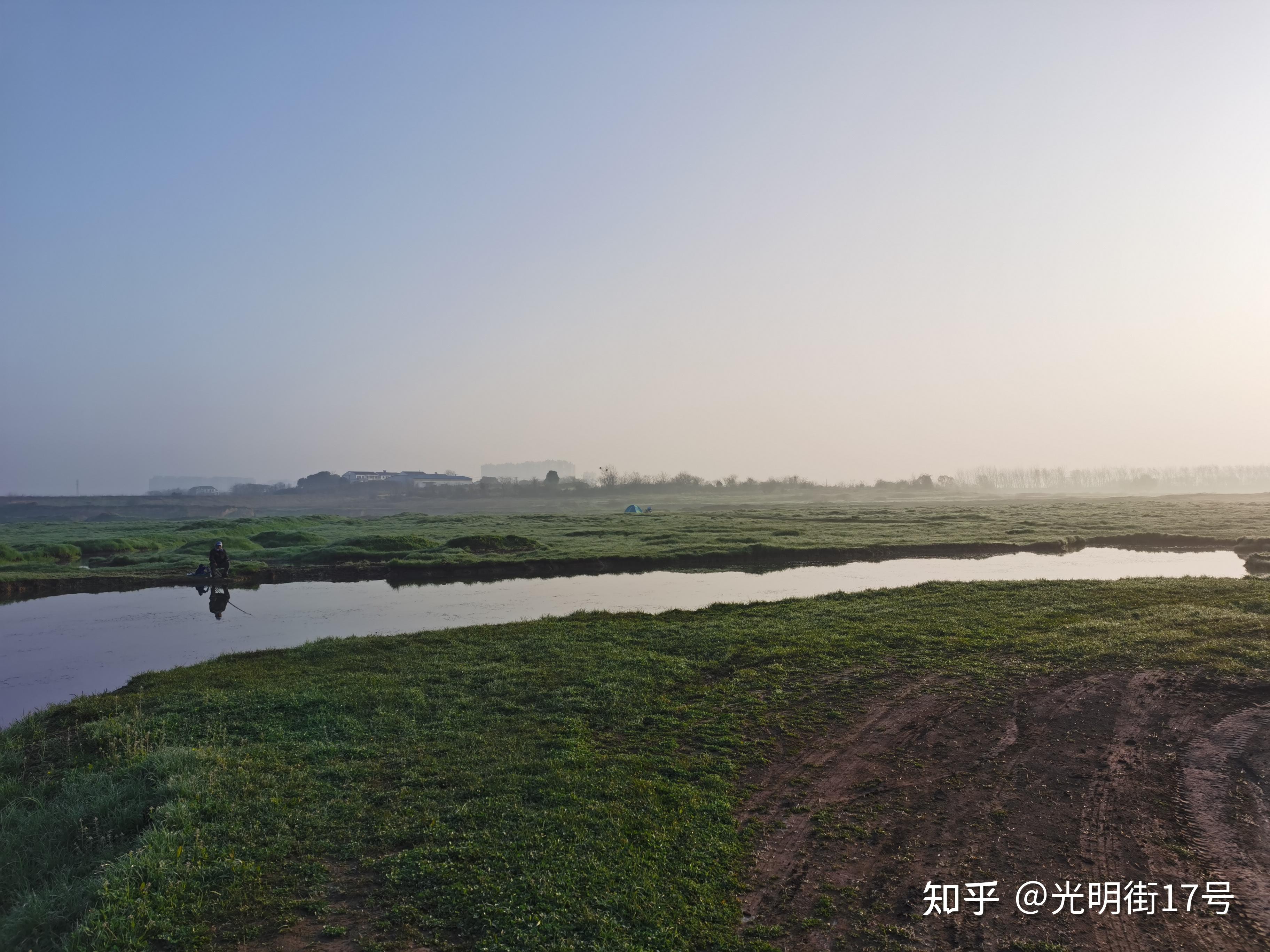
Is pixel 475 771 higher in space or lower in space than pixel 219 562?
lower

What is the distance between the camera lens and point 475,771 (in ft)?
33.1

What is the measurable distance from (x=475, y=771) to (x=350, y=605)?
20.6 metres

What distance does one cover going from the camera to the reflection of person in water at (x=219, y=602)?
90.2ft

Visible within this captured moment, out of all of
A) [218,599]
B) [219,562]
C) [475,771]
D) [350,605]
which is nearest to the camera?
[475,771]

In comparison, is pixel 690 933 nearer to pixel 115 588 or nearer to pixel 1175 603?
pixel 1175 603

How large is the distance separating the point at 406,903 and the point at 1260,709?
13452mm

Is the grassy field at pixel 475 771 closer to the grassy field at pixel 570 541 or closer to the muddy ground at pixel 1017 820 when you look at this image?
the muddy ground at pixel 1017 820

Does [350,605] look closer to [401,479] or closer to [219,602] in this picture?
Answer: [219,602]

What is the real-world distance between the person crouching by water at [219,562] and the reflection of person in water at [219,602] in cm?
167

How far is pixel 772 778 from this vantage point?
995cm

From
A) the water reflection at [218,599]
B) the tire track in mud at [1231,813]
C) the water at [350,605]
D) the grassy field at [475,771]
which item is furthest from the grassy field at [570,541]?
the tire track in mud at [1231,813]

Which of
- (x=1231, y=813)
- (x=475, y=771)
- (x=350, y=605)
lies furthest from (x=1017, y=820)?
(x=350, y=605)

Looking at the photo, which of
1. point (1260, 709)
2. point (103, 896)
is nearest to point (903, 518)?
point (1260, 709)

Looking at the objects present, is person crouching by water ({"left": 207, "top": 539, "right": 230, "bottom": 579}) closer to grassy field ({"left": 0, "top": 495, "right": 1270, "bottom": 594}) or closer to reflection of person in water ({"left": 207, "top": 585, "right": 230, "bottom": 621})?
grassy field ({"left": 0, "top": 495, "right": 1270, "bottom": 594})
